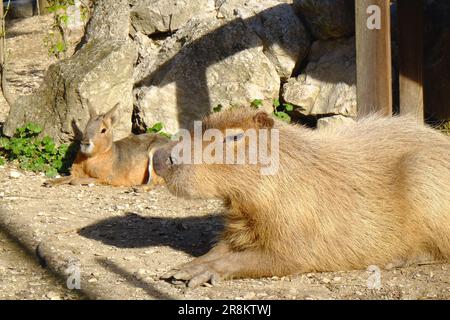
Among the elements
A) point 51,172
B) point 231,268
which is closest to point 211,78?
point 51,172

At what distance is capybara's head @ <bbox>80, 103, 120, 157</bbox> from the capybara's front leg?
370 cm

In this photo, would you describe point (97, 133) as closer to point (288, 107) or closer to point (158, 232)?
point (288, 107)

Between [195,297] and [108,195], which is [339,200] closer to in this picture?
[195,297]

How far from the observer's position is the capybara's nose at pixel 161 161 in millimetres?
4652

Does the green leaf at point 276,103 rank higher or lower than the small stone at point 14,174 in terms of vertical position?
higher

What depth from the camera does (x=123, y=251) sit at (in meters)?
5.38

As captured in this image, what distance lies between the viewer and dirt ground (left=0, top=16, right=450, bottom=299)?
4500 millimetres

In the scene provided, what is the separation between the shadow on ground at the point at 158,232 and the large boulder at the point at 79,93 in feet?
8.10

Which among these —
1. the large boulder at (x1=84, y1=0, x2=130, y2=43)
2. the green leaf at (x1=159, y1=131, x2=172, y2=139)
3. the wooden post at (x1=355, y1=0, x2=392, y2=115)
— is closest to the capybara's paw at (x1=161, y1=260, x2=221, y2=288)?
the wooden post at (x1=355, y1=0, x2=392, y2=115)

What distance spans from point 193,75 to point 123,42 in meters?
0.94

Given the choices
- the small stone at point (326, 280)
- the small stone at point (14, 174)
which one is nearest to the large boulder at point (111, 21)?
the small stone at point (14, 174)

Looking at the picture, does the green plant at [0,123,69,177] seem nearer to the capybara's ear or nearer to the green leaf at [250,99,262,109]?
the green leaf at [250,99,262,109]

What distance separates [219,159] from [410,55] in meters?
3.83

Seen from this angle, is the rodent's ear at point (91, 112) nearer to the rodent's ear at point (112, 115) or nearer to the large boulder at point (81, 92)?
the rodent's ear at point (112, 115)
